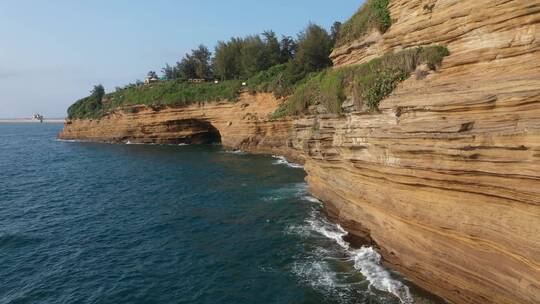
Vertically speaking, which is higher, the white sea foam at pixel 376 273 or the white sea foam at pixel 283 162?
the white sea foam at pixel 283 162

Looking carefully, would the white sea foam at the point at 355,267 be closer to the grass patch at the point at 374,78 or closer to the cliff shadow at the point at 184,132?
the grass patch at the point at 374,78

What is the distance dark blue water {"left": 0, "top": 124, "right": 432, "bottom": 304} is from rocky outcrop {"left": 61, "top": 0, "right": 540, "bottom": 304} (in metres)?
2.34

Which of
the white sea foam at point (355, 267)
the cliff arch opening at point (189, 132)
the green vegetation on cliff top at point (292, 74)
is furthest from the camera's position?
the cliff arch opening at point (189, 132)

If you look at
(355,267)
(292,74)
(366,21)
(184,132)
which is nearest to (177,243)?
(355,267)

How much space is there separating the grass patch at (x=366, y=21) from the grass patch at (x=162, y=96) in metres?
28.5

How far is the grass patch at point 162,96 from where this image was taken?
54.2m

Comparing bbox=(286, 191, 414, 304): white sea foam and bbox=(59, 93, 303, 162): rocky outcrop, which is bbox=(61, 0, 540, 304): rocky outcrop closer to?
bbox=(286, 191, 414, 304): white sea foam

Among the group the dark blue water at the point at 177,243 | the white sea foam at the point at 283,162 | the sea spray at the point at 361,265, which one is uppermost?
the white sea foam at the point at 283,162

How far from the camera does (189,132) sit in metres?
58.2

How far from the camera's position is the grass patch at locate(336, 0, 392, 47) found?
798 inches

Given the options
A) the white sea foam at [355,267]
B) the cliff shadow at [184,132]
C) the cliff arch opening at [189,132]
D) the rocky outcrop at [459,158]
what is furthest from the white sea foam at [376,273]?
the cliff arch opening at [189,132]

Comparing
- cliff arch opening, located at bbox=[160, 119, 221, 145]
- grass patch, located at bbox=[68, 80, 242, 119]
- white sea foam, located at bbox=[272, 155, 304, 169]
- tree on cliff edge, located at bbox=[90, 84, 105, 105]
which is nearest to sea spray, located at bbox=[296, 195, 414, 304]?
white sea foam, located at bbox=[272, 155, 304, 169]

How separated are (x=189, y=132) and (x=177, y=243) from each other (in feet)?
129

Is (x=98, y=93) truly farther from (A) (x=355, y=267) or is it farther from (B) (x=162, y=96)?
(A) (x=355, y=267)
